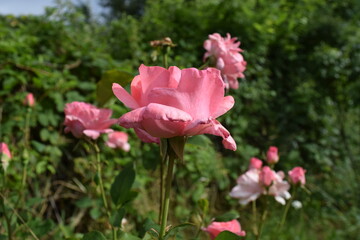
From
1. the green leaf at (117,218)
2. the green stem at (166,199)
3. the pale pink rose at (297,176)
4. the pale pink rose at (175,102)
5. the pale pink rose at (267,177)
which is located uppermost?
the pale pink rose at (175,102)

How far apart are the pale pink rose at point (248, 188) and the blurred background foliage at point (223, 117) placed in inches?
15.4

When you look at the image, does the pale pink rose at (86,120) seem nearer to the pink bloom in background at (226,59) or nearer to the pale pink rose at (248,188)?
the pink bloom in background at (226,59)

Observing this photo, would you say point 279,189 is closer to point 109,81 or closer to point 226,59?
point 226,59

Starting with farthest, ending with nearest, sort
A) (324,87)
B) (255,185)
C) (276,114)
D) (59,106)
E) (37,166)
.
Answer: (324,87)
(276,114)
(59,106)
(37,166)
(255,185)

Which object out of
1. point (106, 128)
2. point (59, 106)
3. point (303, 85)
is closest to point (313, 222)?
point (303, 85)

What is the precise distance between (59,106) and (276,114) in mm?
1916

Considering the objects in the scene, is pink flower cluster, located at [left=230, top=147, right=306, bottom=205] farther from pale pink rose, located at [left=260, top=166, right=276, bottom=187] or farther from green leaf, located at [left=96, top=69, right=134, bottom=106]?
green leaf, located at [left=96, top=69, right=134, bottom=106]

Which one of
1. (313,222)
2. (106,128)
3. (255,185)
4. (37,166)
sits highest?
(106,128)

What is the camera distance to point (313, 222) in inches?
109

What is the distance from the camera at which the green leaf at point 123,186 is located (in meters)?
0.62

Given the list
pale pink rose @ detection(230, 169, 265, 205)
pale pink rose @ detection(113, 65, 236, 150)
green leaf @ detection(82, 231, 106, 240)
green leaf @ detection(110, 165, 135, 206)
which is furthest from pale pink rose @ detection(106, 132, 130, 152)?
pale pink rose @ detection(113, 65, 236, 150)

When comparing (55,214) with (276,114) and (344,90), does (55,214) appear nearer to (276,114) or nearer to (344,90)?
(276,114)

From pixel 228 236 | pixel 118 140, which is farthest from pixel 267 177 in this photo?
pixel 118 140

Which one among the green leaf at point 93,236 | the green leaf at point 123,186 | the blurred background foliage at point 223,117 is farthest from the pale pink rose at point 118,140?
the green leaf at point 93,236
